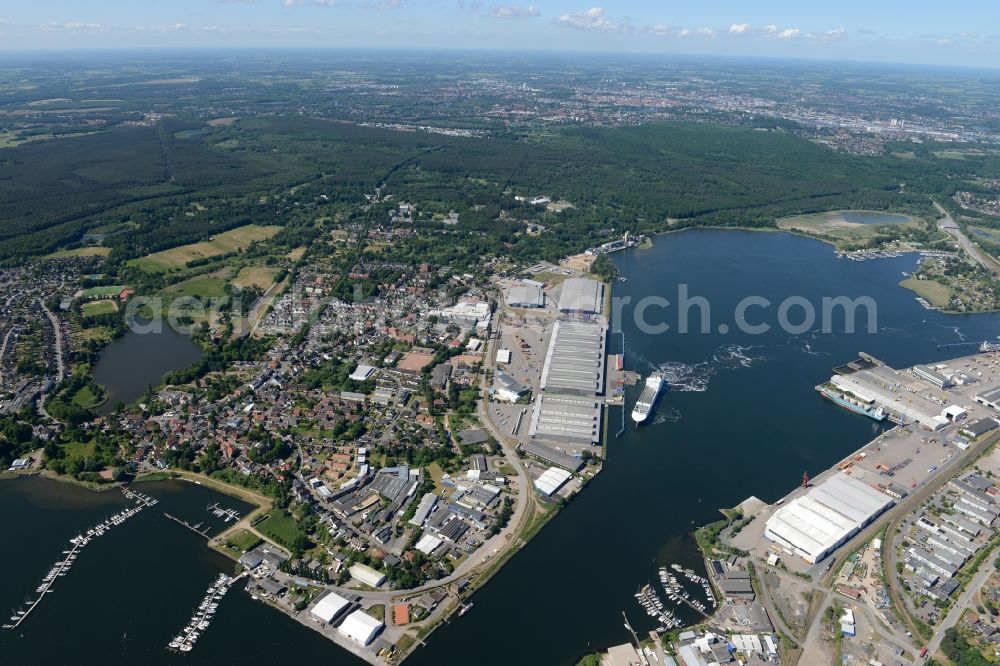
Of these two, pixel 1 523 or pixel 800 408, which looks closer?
pixel 1 523

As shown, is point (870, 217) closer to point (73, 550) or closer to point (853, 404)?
point (853, 404)

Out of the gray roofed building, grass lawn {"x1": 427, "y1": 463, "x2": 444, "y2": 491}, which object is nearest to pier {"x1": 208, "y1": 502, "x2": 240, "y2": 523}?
grass lawn {"x1": 427, "y1": 463, "x2": 444, "y2": 491}

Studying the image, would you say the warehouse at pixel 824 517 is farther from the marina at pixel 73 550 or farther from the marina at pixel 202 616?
the marina at pixel 73 550

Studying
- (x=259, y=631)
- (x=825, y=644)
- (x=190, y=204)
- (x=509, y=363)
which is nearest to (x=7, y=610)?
(x=259, y=631)

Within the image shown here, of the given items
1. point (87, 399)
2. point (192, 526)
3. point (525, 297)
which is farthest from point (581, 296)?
point (87, 399)

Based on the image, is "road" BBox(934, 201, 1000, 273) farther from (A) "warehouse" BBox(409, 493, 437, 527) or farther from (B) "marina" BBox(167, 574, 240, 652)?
(B) "marina" BBox(167, 574, 240, 652)

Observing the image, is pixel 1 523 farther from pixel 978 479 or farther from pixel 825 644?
pixel 978 479
